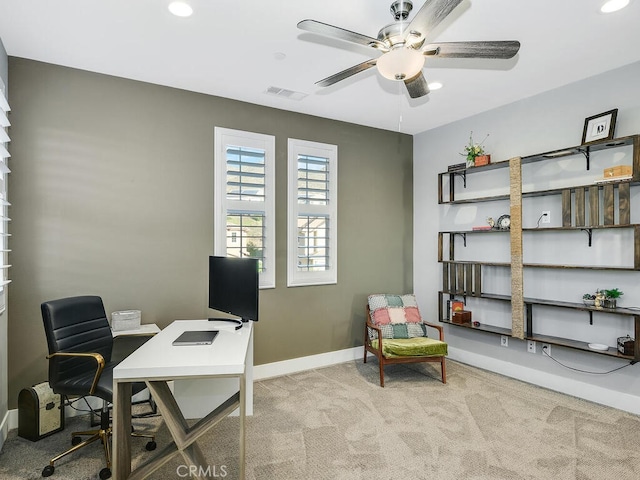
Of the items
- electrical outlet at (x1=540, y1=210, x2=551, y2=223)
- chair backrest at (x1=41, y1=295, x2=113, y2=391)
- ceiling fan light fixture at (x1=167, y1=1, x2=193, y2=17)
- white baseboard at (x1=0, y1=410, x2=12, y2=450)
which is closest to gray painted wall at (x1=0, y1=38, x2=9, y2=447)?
white baseboard at (x1=0, y1=410, x2=12, y2=450)

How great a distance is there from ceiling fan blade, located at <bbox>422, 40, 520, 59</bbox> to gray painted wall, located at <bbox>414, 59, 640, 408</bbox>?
1.81 m

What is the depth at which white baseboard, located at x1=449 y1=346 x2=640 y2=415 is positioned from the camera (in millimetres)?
3234

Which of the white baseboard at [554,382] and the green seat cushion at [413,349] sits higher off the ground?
the green seat cushion at [413,349]

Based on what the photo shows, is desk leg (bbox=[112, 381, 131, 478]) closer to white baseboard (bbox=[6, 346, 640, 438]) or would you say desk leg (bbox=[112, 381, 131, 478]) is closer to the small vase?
white baseboard (bbox=[6, 346, 640, 438])

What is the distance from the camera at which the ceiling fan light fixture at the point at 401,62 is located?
6.91ft

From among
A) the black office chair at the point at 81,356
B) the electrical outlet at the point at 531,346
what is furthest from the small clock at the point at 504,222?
the black office chair at the point at 81,356

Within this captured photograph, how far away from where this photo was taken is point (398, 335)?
13.7ft

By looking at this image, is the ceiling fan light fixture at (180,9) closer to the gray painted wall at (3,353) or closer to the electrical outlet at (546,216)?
the gray painted wall at (3,353)

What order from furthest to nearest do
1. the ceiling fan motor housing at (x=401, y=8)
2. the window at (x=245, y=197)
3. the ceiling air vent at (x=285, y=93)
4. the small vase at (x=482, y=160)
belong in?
the small vase at (x=482, y=160) → the window at (x=245, y=197) → the ceiling air vent at (x=285, y=93) → the ceiling fan motor housing at (x=401, y=8)

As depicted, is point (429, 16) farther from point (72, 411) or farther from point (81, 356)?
point (72, 411)

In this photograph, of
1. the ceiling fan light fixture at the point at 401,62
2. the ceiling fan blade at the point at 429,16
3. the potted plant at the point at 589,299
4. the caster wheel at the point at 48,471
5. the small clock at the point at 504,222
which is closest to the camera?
the ceiling fan blade at the point at 429,16

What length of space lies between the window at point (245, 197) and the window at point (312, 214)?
253 millimetres

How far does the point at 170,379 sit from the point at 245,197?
2274 millimetres

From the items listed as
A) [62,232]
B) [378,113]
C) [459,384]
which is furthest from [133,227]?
[459,384]
